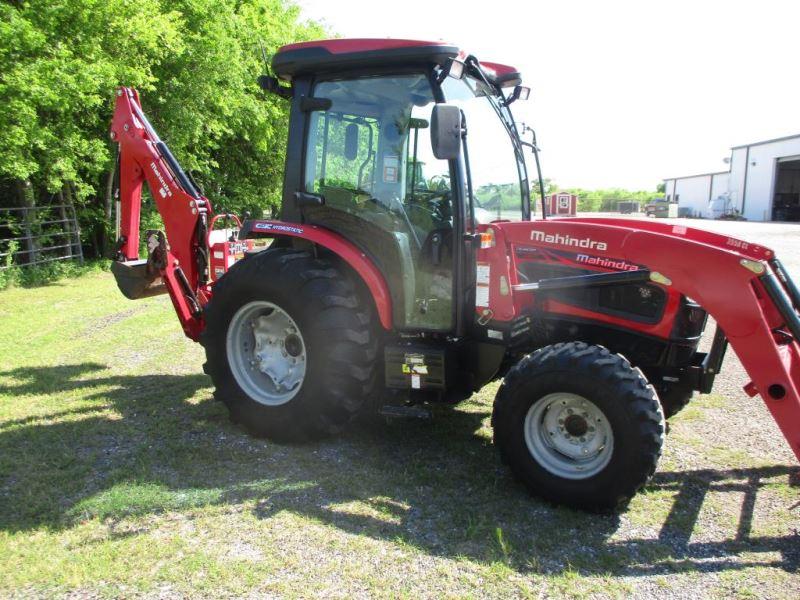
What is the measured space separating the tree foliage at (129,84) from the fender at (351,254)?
13.3ft

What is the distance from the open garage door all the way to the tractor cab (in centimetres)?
4038

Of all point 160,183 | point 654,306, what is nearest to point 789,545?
point 654,306

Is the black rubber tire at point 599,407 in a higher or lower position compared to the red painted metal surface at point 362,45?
lower

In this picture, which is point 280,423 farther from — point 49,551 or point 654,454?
point 654,454

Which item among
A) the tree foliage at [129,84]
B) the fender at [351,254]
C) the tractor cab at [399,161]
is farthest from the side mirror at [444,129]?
the tree foliage at [129,84]

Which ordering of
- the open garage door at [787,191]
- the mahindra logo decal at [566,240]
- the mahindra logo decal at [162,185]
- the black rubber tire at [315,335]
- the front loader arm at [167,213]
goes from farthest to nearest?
1. the open garage door at [787,191]
2. the mahindra logo decal at [162,185]
3. the front loader arm at [167,213]
4. the black rubber tire at [315,335]
5. the mahindra logo decal at [566,240]

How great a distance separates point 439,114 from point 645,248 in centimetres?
138

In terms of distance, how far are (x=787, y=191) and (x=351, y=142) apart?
150 ft

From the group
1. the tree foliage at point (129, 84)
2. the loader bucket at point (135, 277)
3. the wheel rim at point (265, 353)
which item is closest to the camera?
the wheel rim at point (265, 353)

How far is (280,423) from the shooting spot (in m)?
4.35

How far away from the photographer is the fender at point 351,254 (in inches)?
164

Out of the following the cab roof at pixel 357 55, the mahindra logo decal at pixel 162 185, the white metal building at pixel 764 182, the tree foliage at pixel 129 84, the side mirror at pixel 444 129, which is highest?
the white metal building at pixel 764 182

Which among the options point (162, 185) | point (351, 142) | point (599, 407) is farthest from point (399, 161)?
point (162, 185)

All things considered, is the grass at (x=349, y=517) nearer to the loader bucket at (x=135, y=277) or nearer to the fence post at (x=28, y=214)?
the loader bucket at (x=135, y=277)
